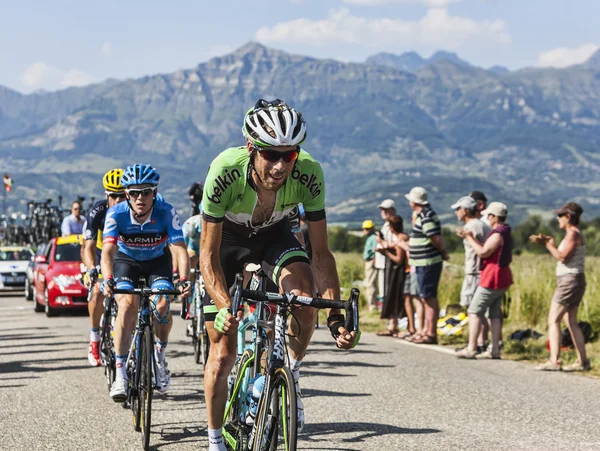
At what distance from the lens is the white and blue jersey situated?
7.86m

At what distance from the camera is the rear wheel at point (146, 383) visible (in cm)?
629

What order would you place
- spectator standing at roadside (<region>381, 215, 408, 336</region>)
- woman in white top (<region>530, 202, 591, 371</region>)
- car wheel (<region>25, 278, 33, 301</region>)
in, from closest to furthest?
woman in white top (<region>530, 202, 591, 371</region>)
spectator standing at roadside (<region>381, 215, 408, 336</region>)
car wheel (<region>25, 278, 33, 301</region>)

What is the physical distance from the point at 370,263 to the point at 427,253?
5.02 metres

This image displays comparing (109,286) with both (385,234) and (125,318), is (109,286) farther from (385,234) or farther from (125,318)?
(385,234)

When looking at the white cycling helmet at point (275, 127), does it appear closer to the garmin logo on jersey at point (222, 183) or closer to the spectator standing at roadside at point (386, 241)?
the garmin logo on jersey at point (222, 183)

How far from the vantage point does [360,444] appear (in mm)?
6398

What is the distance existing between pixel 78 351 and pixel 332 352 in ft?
11.1

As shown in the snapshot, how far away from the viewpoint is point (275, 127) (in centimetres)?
471

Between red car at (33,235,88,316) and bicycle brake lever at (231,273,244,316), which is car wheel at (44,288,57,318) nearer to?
red car at (33,235,88,316)

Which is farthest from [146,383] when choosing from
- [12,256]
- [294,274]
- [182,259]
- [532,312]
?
[12,256]

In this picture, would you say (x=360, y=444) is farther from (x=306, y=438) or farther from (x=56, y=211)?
(x=56, y=211)

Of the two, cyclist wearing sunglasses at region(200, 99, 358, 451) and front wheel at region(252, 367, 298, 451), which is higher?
cyclist wearing sunglasses at region(200, 99, 358, 451)

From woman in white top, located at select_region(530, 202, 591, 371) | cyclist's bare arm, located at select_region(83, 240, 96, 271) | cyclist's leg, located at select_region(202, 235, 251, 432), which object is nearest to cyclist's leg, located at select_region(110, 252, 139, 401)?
cyclist's bare arm, located at select_region(83, 240, 96, 271)

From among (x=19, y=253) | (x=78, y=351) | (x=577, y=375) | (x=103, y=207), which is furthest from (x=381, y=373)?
(x=19, y=253)
